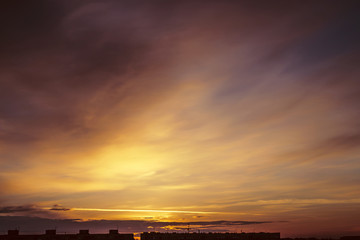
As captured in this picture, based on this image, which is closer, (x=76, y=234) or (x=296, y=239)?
(x=76, y=234)

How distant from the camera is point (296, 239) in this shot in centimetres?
19588

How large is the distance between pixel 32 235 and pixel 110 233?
35589mm

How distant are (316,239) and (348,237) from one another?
2646cm

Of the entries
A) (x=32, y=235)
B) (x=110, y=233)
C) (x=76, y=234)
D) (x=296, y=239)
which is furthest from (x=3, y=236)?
(x=296, y=239)

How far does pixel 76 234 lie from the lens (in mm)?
180000

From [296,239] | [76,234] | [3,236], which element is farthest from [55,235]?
[296,239]

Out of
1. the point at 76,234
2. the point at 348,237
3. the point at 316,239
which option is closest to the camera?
the point at 348,237

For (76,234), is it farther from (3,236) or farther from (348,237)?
(348,237)

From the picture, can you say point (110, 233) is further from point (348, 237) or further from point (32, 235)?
point (348, 237)

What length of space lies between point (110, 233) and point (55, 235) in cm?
2588

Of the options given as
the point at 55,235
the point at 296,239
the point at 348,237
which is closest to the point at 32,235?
the point at 55,235

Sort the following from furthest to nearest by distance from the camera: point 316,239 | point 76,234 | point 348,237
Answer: point 316,239 < point 76,234 < point 348,237

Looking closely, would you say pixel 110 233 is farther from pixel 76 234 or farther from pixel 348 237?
pixel 348 237

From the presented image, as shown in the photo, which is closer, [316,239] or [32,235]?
[32,235]
